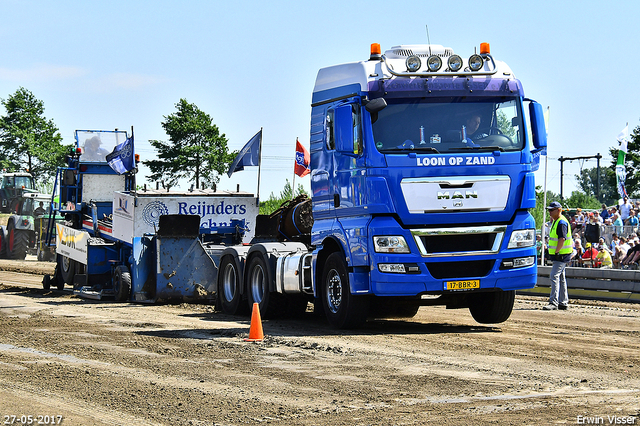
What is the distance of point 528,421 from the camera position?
5914 mm

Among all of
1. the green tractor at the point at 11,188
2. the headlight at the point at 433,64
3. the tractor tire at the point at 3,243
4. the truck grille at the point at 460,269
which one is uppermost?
the green tractor at the point at 11,188

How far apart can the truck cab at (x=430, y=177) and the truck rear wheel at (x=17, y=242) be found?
25523 mm

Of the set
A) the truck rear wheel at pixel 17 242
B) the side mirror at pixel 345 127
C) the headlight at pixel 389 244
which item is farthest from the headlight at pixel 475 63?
the truck rear wheel at pixel 17 242

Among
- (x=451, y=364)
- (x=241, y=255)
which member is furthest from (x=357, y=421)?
(x=241, y=255)

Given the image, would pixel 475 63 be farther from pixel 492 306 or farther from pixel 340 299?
pixel 340 299

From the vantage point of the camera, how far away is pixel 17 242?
1339 inches

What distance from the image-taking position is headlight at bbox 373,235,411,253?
35.1ft

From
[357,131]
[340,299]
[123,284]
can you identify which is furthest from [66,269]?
→ [357,131]

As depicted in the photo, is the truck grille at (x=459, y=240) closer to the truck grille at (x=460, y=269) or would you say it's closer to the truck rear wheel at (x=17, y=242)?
the truck grille at (x=460, y=269)

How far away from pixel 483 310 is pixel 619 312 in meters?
3.46

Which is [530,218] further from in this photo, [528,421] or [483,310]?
[528,421]

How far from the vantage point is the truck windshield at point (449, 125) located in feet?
35.4

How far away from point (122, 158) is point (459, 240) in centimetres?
1091

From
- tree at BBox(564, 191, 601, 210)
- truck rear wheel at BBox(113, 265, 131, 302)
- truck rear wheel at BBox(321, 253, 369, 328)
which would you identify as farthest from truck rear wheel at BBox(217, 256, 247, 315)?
tree at BBox(564, 191, 601, 210)
